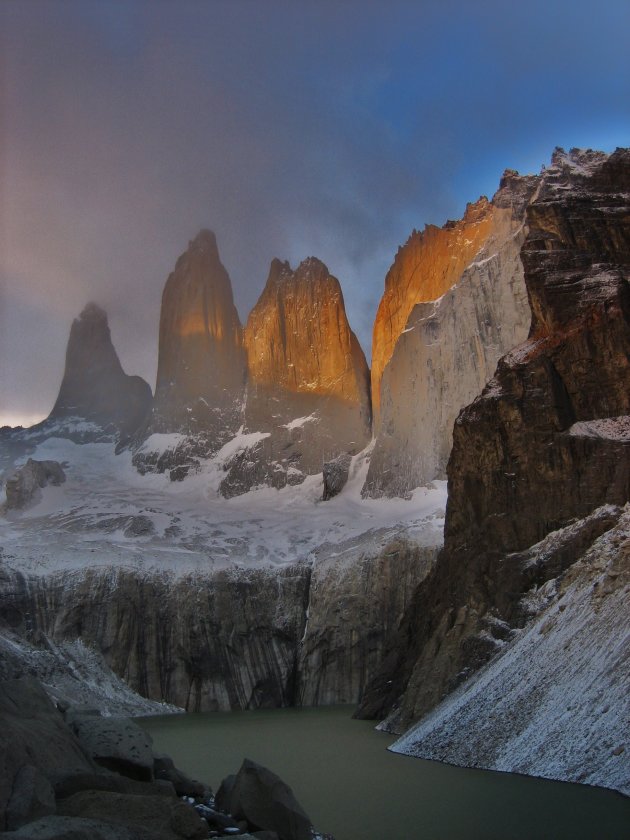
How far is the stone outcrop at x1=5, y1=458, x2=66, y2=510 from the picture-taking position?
413ft

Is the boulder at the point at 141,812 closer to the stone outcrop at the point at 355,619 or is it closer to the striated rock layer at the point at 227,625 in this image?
the stone outcrop at the point at 355,619

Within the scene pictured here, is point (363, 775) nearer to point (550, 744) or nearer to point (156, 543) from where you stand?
point (550, 744)

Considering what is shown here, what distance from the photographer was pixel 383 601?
8675cm

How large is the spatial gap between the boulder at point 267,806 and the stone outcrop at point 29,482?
115 meters

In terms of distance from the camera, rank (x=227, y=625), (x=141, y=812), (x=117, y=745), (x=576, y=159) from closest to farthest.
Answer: (x=141, y=812) → (x=117, y=745) → (x=576, y=159) → (x=227, y=625)

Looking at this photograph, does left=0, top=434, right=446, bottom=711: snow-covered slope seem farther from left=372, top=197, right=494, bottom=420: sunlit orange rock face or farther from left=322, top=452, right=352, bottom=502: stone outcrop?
left=372, top=197, right=494, bottom=420: sunlit orange rock face

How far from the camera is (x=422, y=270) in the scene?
13400cm

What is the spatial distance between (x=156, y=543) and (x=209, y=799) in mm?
85918

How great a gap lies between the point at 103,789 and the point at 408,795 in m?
12.9

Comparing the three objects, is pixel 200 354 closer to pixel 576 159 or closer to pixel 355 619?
pixel 355 619

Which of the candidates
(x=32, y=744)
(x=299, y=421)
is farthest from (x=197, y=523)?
(x=32, y=744)

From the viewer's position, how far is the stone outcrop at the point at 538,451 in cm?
4338

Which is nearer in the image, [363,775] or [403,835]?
[403,835]

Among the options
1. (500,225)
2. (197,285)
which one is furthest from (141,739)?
(197,285)
